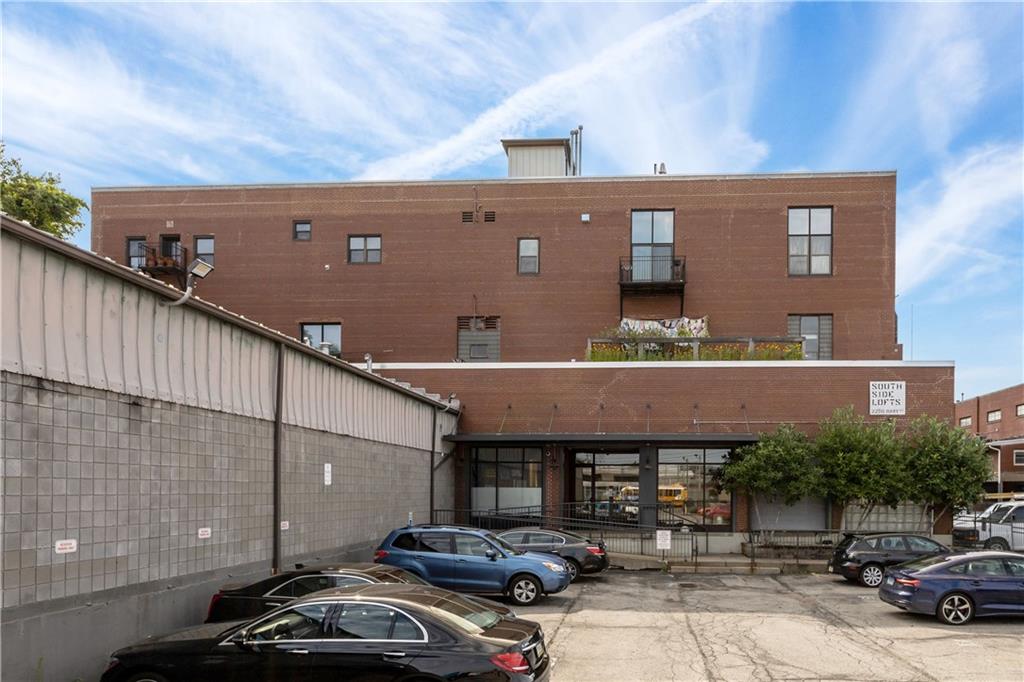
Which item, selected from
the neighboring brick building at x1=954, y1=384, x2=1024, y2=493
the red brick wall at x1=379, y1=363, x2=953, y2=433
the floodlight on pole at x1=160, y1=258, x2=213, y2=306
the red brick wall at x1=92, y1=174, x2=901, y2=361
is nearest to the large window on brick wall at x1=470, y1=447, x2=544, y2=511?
the red brick wall at x1=379, y1=363, x2=953, y2=433

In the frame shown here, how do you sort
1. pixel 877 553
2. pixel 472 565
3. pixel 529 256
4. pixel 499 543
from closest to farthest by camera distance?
1. pixel 472 565
2. pixel 499 543
3. pixel 877 553
4. pixel 529 256

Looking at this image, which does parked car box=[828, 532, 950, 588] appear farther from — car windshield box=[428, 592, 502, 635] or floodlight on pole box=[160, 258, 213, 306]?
floodlight on pole box=[160, 258, 213, 306]

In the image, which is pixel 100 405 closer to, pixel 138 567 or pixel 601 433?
pixel 138 567

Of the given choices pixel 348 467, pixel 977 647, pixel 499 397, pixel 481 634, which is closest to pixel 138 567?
pixel 481 634

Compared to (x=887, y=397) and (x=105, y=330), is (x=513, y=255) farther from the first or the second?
(x=105, y=330)

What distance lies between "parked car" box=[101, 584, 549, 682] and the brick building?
67.7ft

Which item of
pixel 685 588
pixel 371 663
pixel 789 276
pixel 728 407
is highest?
pixel 789 276

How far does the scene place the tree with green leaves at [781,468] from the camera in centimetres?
2819

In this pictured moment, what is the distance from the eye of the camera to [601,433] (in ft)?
101

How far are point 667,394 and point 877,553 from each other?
10.1 meters

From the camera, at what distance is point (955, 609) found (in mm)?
16469

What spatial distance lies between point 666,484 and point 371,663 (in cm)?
2307

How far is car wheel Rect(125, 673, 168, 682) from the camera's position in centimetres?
965

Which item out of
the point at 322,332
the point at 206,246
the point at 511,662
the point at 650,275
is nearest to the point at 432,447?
the point at 322,332
